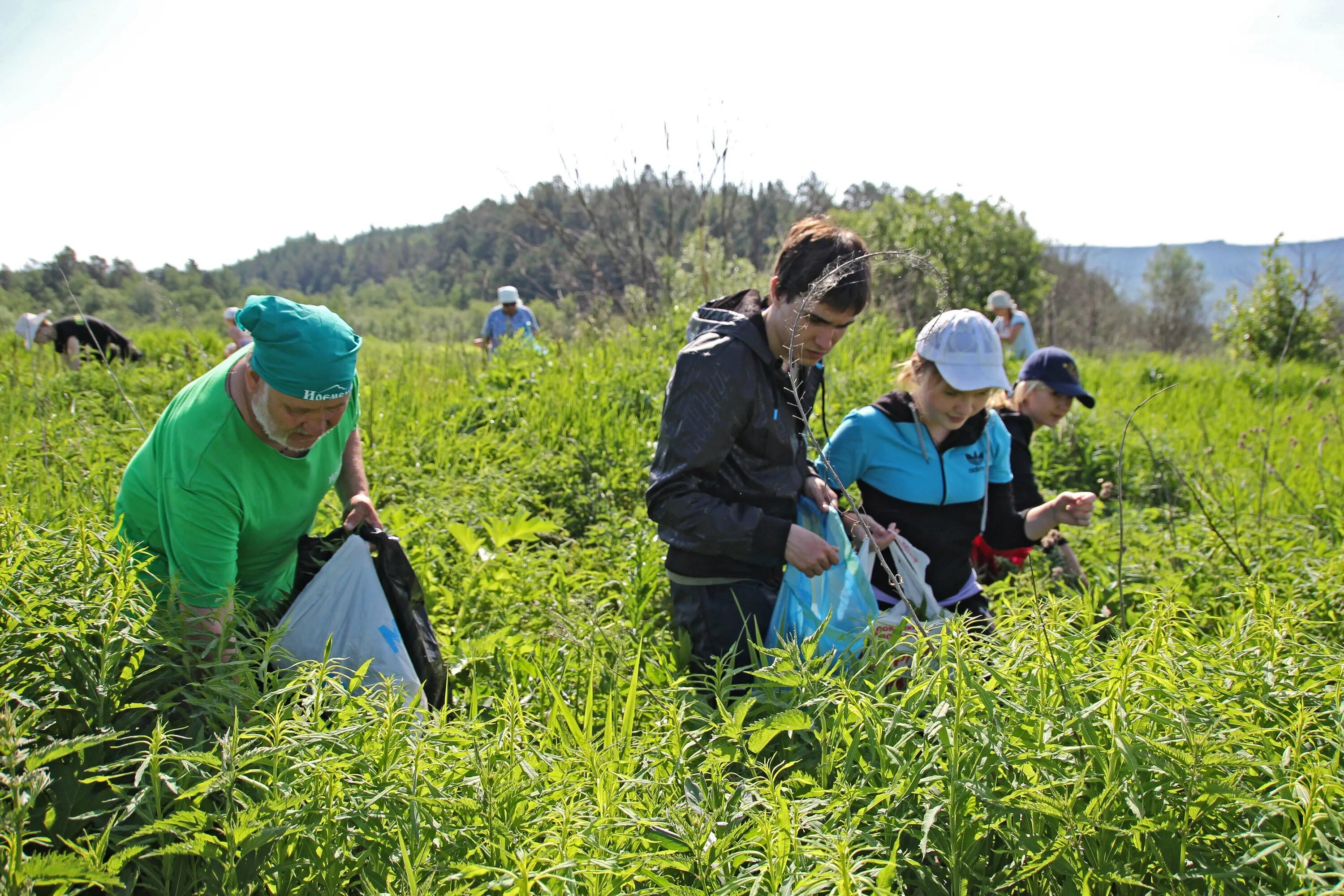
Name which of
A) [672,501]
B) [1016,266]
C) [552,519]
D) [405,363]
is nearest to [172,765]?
[672,501]

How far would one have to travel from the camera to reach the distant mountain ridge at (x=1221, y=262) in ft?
13.5

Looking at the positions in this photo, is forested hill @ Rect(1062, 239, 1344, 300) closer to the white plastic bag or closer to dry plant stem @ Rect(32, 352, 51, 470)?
the white plastic bag

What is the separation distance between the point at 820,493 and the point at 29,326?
8.58 metres

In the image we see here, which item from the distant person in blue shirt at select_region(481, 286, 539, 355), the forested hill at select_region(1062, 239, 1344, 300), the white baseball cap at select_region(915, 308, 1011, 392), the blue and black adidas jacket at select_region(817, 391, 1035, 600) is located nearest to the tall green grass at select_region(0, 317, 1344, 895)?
the blue and black adidas jacket at select_region(817, 391, 1035, 600)

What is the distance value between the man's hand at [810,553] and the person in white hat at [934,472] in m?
0.38

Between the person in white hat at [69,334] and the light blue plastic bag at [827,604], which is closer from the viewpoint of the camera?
the light blue plastic bag at [827,604]

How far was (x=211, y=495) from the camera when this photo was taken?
6.37ft

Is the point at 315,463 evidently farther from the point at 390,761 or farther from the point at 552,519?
the point at 552,519

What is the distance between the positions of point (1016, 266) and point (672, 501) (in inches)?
789

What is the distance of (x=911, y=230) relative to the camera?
17078mm

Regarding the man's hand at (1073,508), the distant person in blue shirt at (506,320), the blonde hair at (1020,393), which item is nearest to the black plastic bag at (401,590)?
the man's hand at (1073,508)

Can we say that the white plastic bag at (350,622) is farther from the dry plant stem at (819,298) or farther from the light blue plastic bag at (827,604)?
the dry plant stem at (819,298)

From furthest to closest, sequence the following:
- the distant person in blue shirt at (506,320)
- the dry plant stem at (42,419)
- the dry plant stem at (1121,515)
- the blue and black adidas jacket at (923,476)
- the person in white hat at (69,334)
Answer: the distant person in blue shirt at (506,320)
the person in white hat at (69,334)
the dry plant stem at (42,419)
the blue and black adidas jacket at (923,476)
the dry plant stem at (1121,515)

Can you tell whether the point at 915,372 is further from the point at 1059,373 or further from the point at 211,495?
the point at 211,495
